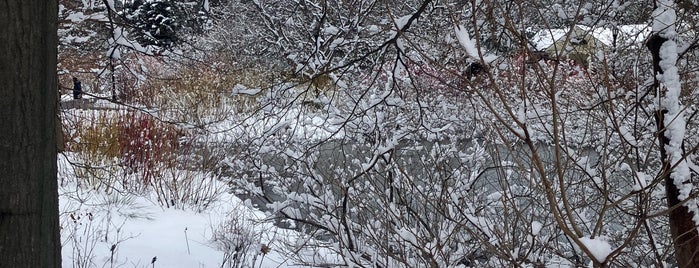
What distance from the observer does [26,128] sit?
1555 mm

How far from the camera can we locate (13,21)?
1520 mm

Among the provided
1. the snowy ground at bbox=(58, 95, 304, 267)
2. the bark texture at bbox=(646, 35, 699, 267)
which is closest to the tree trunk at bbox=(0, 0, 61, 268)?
the bark texture at bbox=(646, 35, 699, 267)

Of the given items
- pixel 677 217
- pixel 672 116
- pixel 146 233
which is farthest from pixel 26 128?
pixel 146 233

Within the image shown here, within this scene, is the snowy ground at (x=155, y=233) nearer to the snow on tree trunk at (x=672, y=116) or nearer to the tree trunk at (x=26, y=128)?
the snow on tree trunk at (x=672, y=116)

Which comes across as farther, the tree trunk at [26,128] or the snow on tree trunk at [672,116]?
the snow on tree trunk at [672,116]

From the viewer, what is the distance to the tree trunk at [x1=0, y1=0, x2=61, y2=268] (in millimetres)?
1520

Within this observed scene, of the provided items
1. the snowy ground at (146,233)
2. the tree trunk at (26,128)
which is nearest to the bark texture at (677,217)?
the tree trunk at (26,128)

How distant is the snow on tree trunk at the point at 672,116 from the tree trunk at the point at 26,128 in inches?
76.0

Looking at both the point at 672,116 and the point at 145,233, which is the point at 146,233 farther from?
the point at 672,116

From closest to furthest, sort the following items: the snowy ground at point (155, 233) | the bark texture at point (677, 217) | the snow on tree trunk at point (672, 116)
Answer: the snow on tree trunk at point (672, 116), the bark texture at point (677, 217), the snowy ground at point (155, 233)

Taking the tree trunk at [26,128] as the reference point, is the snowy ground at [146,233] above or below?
above

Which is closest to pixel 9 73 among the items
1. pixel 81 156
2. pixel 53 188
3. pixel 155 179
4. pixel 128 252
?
pixel 53 188

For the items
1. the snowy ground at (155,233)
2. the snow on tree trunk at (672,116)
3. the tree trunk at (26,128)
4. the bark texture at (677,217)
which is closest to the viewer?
the tree trunk at (26,128)

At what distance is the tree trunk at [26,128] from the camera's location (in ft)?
4.99
